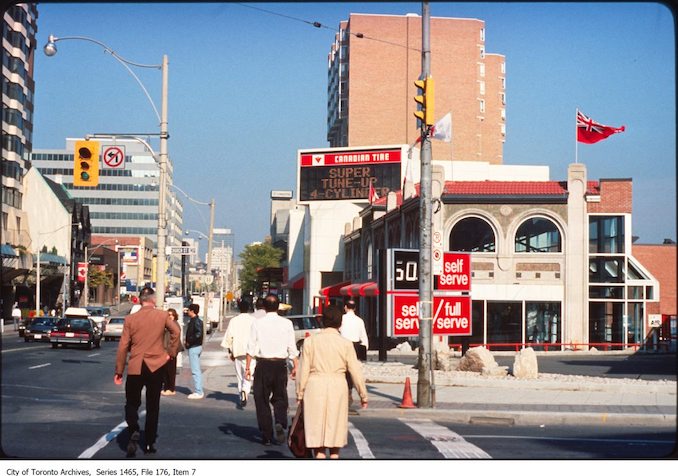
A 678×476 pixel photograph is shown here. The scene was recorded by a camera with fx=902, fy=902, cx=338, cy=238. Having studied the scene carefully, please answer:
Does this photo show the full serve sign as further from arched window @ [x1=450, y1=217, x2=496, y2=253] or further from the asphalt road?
arched window @ [x1=450, y1=217, x2=496, y2=253]

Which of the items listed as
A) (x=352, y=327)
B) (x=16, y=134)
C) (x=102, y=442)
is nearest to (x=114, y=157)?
(x=352, y=327)

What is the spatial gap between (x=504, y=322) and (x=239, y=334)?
27903 mm

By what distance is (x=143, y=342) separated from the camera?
1076 centimetres

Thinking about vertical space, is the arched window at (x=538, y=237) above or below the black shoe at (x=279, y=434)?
above

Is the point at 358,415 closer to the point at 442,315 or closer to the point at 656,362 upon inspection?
the point at 442,315

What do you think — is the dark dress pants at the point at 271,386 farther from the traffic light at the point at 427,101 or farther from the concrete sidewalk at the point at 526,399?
the traffic light at the point at 427,101

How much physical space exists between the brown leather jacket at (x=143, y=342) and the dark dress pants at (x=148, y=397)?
78 mm

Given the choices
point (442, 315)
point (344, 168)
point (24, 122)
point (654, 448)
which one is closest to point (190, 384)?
point (442, 315)

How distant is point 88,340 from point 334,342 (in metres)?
33.9

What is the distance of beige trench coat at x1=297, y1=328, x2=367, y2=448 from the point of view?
29.0ft

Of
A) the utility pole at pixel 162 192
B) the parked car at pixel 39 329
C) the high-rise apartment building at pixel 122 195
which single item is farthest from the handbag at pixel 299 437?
the high-rise apartment building at pixel 122 195

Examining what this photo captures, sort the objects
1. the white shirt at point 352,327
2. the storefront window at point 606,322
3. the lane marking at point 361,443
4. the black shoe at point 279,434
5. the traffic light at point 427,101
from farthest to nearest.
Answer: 1. the storefront window at point 606,322
2. the white shirt at point 352,327
3. the traffic light at point 427,101
4. the black shoe at point 279,434
5. the lane marking at point 361,443

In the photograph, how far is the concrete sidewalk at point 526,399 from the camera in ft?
49.5

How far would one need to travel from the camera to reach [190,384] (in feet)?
73.3
